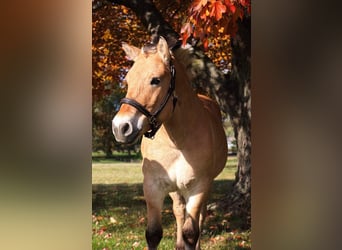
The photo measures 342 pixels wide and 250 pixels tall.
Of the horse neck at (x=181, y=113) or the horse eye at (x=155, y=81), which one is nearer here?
the horse eye at (x=155, y=81)

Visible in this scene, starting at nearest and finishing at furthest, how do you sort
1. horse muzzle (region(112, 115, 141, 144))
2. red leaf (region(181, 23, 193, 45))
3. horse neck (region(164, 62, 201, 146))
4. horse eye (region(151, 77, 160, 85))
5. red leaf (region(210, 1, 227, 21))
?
horse muzzle (region(112, 115, 141, 144)) → horse eye (region(151, 77, 160, 85)) → red leaf (region(210, 1, 227, 21)) → horse neck (region(164, 62, 201, 146)) → red leaf (region(181, 23, 193, 45))

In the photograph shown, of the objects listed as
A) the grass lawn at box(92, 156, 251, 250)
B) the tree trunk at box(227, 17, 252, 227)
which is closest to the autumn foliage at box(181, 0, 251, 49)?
the tree trunk at box(227, 17, 252, 227)

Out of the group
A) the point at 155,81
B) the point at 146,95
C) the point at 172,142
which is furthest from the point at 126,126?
the point at 172,142

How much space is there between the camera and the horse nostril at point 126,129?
246 centimetres

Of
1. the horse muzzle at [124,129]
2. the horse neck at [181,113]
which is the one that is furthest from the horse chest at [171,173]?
the horse muzzle at [124,129]

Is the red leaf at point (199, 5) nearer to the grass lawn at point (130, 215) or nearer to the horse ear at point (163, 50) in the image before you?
the horse ear at point (163, 50)

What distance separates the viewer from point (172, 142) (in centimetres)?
292

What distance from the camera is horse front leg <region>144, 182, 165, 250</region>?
9.55 ft

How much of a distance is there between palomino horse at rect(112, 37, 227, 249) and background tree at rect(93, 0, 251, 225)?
27.2 inches

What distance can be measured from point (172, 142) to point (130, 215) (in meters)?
Answer: 1.16

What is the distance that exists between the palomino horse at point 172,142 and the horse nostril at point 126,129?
134mm

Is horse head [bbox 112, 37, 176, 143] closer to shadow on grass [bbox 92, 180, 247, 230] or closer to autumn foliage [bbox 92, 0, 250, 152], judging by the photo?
autumn foliage [bbox 92, 0, 250, 152]

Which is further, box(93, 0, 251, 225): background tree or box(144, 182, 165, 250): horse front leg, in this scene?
Result: box(93, 0, 251, 225): background tree
